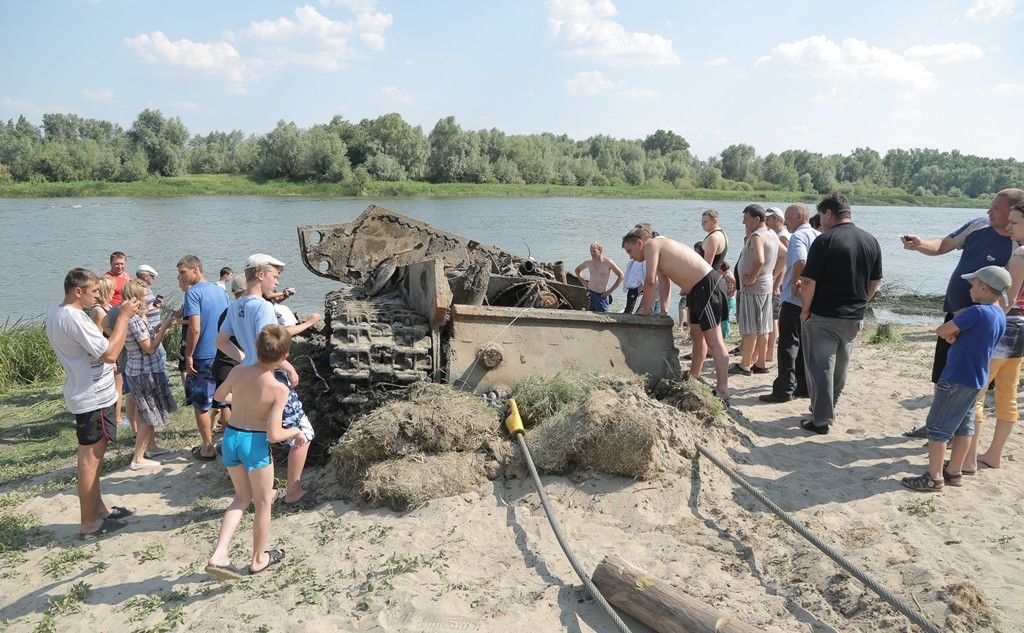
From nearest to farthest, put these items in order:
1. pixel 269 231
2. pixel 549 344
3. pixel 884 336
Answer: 1. pixel 549 344
2. pixel 884 336
3. pixel 269 231

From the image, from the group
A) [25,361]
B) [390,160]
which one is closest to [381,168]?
[390,160]

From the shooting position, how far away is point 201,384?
6289 millimetres

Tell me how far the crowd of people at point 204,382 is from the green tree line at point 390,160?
1443 inches

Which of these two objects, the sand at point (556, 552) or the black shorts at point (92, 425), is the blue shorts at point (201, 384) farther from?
the black shorts at point (92, 425)

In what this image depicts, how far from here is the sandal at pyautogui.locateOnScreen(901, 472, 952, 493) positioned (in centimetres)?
530

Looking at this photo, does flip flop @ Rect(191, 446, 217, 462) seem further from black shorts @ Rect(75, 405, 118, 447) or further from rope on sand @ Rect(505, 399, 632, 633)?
rope on sand @ Rect(505, 399, 632, 633)

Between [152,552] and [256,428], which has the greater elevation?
[256,428]

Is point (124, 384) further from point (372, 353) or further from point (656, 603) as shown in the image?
point (656, 603)

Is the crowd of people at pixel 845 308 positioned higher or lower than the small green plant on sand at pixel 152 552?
higher

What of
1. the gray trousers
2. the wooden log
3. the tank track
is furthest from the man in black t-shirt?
the tank track

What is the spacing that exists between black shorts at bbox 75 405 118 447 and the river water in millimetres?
9245

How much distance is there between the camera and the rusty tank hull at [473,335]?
232 inches

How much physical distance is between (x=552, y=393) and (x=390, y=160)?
39.0m

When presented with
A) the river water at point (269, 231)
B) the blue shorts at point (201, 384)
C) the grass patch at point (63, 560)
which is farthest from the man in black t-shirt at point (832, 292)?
the river water at point (269, 231)
